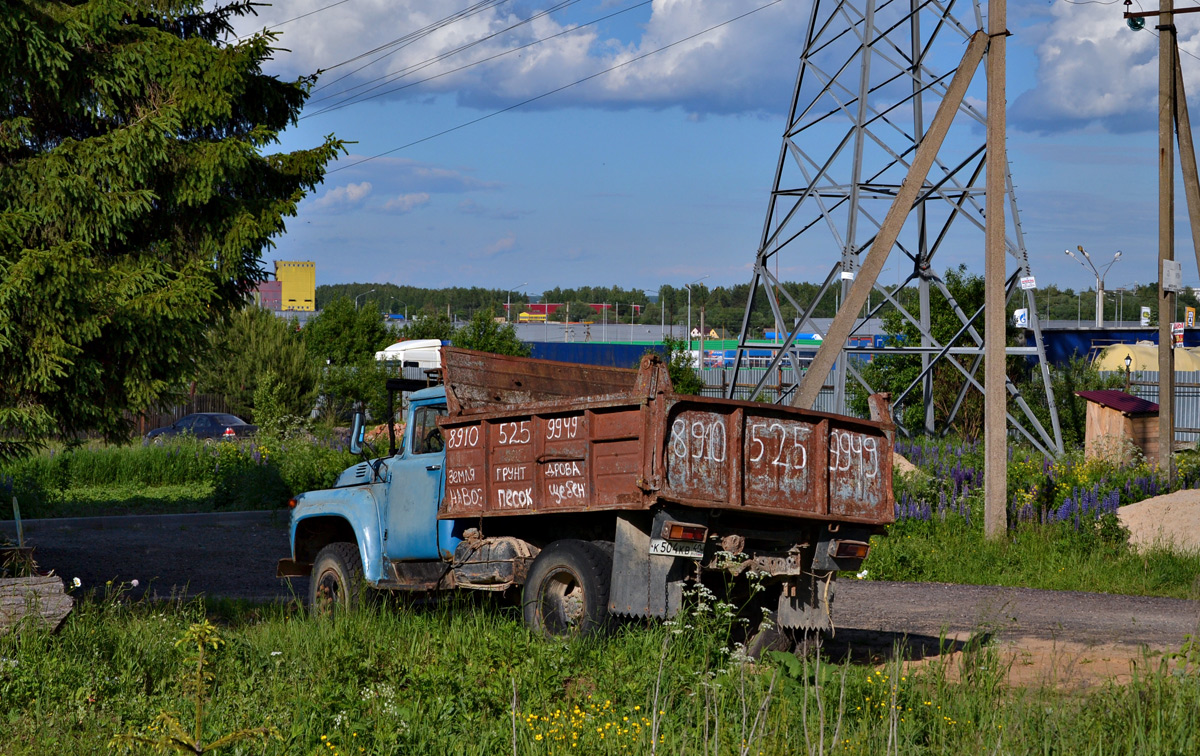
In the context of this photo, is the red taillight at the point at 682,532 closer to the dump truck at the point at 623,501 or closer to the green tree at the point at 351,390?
the dump truck at the point at 623,501

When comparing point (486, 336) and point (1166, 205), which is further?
point (486, 336)

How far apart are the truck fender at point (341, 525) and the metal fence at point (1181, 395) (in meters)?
23.4

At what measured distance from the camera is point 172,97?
9.76 meters

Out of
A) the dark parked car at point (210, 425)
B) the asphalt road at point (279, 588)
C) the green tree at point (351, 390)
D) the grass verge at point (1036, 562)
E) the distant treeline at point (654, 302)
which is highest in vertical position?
the distant treeline at point (654, 302)

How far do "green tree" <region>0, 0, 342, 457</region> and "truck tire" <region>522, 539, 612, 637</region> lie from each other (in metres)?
3.82

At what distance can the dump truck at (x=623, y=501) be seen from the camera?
689 centimetres

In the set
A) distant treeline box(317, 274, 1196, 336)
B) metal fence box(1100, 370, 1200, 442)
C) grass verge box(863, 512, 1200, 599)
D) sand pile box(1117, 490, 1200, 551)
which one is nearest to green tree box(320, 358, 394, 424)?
metal fence box(1100, 370, 1200, 442)

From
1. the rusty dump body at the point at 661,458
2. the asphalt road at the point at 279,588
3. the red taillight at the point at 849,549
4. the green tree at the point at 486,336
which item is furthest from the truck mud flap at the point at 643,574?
the green tree at the point at 486,336

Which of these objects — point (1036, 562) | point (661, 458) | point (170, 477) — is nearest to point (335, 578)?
point (661, 458)

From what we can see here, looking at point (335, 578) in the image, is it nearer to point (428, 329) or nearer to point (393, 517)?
point (393, 517)

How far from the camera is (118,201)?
913 centimetres

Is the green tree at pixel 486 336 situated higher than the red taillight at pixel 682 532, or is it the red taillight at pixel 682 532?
the green tree at pixel 486 336

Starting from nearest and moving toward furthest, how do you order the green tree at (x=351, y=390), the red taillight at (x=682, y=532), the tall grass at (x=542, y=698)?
the tall grass at (x=542, y=698)
the red taillight at (x=682, y=532)
the green tree at (x=351, y=390)

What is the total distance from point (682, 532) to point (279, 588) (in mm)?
A: 6482
